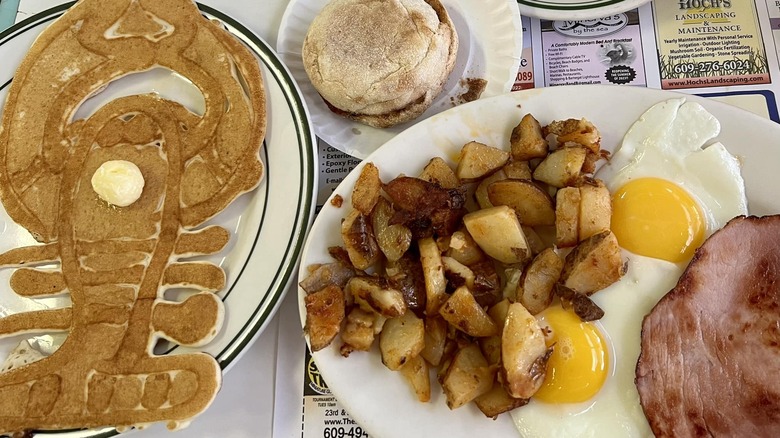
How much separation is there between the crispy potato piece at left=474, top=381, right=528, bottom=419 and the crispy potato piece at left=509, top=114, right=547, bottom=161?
613 millimetres

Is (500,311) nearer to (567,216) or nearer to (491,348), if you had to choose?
(491,348)

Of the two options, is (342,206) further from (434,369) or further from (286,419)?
(286,419)

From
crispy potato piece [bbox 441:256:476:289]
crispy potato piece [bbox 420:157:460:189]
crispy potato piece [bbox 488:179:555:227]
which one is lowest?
crispy potato piece [bbox 441:256:476:289]

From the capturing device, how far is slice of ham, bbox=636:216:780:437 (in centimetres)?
128

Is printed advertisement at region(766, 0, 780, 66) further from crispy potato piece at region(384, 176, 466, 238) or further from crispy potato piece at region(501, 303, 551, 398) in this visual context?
crispy potato piece at region(501, 303, 551, 398)

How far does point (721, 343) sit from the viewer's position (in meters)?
1.33

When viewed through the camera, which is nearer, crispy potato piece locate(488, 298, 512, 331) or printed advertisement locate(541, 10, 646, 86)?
crispy potato piece locate(488, 298, 512, 331)

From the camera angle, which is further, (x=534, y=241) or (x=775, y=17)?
(x=775, y=17)

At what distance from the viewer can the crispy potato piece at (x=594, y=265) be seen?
1.32 meters

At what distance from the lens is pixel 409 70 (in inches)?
64.7

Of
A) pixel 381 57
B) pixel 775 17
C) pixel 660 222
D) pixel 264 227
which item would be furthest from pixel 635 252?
pixel 775 17

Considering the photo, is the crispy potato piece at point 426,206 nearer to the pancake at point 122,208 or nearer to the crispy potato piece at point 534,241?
the crispy potato piece at point 534,241

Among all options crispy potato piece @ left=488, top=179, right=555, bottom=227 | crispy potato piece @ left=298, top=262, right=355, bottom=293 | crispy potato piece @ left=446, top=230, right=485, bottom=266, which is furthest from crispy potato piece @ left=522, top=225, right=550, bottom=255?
crispy potato piece @ left=298, top=262, right=355, bottom=293

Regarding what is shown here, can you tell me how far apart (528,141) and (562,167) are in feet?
0.39
